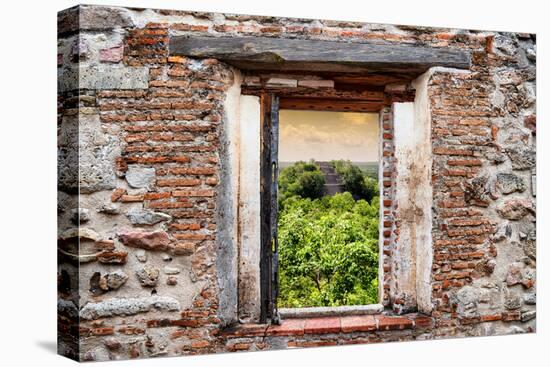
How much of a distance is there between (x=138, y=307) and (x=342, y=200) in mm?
1794

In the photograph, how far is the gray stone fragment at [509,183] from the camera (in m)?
5.88

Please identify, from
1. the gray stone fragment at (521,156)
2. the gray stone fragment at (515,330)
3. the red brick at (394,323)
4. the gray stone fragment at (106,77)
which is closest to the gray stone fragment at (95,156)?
the gray stone fragment at (106,77)

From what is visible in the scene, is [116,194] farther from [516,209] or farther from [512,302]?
[512,302]

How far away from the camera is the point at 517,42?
595cm

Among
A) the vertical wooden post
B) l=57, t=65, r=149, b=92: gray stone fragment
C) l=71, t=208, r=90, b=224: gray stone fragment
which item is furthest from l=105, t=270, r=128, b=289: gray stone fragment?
l=57, t=65, r=149, b=92: gray stone fragment

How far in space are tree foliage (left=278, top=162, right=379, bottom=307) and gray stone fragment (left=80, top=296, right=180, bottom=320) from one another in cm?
103

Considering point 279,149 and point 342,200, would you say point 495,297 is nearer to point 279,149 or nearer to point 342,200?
point 342,200

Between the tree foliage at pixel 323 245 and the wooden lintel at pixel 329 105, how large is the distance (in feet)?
1.43

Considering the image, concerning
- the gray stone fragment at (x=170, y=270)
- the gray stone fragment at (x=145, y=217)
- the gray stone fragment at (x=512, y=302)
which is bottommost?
the gray stone fragment at (x=512, y=302)

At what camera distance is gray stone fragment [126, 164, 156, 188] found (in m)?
5.07

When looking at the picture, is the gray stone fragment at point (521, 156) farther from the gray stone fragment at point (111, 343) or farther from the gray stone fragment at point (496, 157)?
the gray stone fragment at point (111, 343)

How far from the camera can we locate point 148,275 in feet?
16.7

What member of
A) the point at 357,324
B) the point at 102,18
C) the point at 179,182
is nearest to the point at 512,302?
the point at 357,324

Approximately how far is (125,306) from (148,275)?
248 mm
